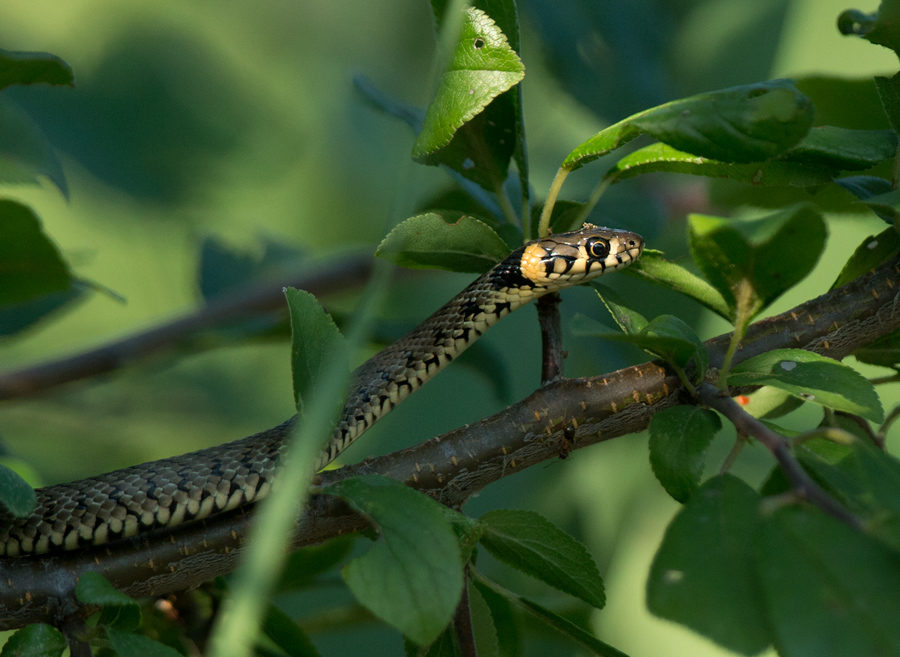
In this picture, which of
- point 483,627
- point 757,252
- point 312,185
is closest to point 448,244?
point 757,252

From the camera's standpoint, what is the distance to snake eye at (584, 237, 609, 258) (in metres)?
1.47

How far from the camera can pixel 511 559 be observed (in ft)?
2.74

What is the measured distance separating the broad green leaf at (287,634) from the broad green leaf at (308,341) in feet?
1.41

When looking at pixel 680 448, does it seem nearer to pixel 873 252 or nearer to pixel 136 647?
pixel 873 252

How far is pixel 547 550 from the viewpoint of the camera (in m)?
0.81

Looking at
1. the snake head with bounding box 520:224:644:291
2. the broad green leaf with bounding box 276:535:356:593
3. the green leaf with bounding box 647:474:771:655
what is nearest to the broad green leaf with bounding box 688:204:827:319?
the green leaf with bounding box 647:474:771:655

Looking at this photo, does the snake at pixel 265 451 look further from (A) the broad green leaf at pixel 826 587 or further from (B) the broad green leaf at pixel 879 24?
(A) the broad green leaf at pixel 826 587

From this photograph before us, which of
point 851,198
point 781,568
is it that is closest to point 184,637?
point 781,568

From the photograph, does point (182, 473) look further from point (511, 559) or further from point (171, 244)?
point (171, 244)

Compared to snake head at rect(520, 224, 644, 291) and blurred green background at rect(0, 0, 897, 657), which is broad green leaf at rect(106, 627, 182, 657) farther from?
blurred green background at rect(0, 0, 897, 657)

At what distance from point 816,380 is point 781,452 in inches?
4.6

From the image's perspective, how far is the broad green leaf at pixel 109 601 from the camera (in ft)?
2.41

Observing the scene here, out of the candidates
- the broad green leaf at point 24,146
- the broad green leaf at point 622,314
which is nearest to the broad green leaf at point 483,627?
the broad green leaf at point 622,314

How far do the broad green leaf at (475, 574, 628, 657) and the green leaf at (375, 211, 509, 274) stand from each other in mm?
367
